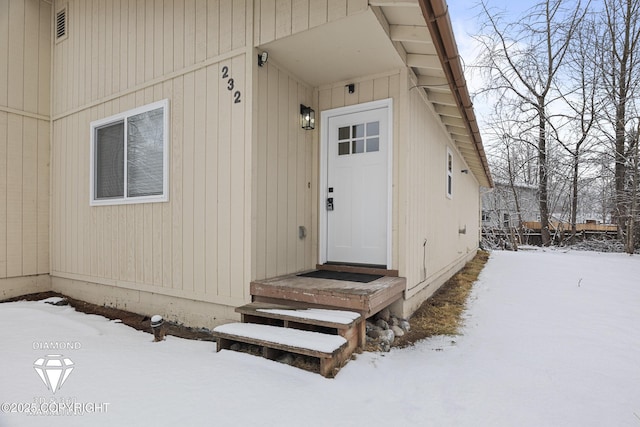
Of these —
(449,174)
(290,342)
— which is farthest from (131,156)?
(449,174)

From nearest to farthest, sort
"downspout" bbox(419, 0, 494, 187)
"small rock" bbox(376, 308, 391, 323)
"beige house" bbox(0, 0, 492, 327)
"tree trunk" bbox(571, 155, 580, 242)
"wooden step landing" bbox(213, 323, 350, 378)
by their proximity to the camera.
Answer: "wooden step landing" bbox(213, 323, 350, 378) → "downspout" bbox(419, 0, 494, 187) → "beige house" bbox(0, 0, 492, 327) → "small rock" bbox(376, 308, 391, 323) → "tree trunk" bbox(571, 155, 580, 242)

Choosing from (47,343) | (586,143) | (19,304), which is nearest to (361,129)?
(47,343)

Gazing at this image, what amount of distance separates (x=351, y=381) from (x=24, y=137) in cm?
599

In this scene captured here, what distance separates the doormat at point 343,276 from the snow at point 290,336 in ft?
3.06

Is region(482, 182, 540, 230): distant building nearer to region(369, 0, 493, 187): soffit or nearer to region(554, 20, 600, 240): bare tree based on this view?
region(554, 20, 600, 240): bare tree

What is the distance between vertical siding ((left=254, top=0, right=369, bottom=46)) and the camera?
2775mm

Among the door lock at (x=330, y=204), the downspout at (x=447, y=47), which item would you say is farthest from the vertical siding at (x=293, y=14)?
the door lock at (x=330, y=204)

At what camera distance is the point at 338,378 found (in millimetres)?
2305

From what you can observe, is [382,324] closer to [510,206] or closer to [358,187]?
[358,187]

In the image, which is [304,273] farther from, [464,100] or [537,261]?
[537,261]

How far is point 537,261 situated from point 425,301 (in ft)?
16.9

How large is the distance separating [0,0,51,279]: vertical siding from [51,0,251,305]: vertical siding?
1.16 ft

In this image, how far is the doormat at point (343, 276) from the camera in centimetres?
344

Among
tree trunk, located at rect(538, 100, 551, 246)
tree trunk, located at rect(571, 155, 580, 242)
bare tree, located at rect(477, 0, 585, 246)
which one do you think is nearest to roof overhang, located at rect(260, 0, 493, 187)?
tree trunk, located at rect(571, 155, 580, 242)
